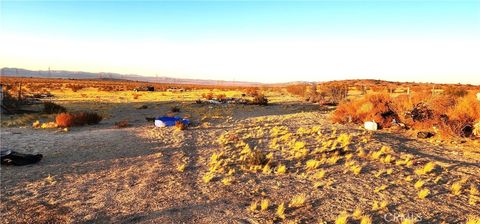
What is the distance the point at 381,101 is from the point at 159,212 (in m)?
16.0

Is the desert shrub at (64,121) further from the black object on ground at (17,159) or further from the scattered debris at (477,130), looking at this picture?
the scattered debris at (477,130)

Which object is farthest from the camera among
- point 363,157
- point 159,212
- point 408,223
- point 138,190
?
point 363,157

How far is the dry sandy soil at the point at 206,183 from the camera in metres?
6.59

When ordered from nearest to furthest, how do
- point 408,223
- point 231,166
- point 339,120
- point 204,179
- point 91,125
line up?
point 408,223, point 204,179, point 231,166, point 91,125, point 339,120

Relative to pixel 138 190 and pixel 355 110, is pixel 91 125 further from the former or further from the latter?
pixel 355 110

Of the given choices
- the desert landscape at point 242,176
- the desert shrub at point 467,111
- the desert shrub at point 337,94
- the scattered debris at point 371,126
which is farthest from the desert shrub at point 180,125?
the desert shrub at point 337,94

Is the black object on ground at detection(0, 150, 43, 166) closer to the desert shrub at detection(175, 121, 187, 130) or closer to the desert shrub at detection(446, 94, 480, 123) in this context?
the desert shrub at detection(175, 121, 187, 130)

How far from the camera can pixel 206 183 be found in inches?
328

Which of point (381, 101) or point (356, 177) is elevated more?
point (381, 101)

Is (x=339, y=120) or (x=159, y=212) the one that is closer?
(x=159, y=212)

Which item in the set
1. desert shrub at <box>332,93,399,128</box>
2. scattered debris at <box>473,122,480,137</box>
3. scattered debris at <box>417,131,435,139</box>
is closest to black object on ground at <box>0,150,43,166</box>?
scattered debris at <box>417,131,435,139</box>

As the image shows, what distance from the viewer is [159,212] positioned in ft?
21.6

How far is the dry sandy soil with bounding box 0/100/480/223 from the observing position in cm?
659

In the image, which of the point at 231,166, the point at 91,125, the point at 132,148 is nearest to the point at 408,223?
the point at 231,166
